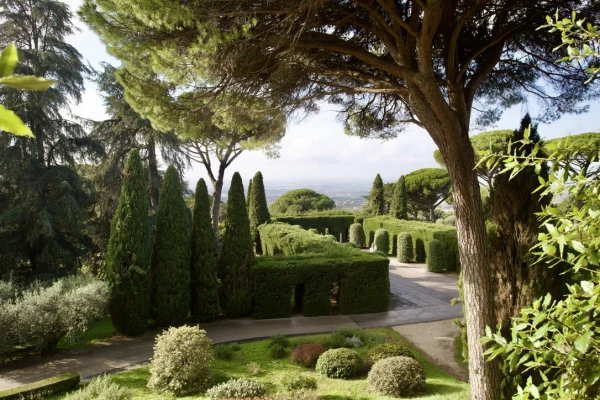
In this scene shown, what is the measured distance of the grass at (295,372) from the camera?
624 cm

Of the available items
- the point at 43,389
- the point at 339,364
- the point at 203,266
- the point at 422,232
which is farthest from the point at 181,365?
the point at 422,232

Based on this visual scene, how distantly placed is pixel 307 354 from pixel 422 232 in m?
12.2

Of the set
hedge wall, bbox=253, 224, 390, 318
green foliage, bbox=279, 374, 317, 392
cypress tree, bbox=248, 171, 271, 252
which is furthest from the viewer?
cypress tree, bbox=248, 171, 271, 252

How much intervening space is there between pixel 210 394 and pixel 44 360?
4.48m

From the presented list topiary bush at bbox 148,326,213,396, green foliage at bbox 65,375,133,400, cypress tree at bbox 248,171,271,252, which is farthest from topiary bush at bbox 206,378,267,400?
cypress tree at bbox 248,171,271,252

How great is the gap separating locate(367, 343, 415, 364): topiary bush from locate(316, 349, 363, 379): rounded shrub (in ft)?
1.03

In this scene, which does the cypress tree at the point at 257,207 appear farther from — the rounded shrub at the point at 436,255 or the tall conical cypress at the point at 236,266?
the tall conical cypress at the point at 236,266

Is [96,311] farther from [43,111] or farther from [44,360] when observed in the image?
[43,111]

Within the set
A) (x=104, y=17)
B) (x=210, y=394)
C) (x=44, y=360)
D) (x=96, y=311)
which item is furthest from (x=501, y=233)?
(x=44, y=360)

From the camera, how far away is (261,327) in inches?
392

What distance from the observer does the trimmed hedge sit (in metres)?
6.17

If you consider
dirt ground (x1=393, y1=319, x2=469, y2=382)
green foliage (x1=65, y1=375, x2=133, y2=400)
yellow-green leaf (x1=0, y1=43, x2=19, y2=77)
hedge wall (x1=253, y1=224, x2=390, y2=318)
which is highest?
yellow-green leaf (x1=0, y1=43, x2=19, y2=77)

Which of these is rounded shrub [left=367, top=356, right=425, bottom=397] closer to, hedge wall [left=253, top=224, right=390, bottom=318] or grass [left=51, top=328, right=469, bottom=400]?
grass [left=51, top=328, right=469, bottom=400]

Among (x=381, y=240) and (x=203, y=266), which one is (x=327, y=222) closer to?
(x=381, y=240)
